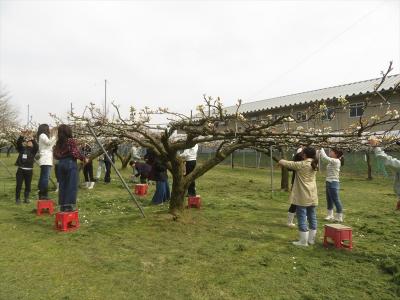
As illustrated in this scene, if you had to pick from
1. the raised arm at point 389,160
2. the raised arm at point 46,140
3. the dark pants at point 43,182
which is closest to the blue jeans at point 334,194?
the raised arm at point 389,160

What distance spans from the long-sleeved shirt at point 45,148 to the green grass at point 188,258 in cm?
121

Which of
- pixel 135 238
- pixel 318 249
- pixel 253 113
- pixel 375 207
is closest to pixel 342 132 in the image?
pixel 318 249

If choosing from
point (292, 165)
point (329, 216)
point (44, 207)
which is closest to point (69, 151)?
point (44, 207)

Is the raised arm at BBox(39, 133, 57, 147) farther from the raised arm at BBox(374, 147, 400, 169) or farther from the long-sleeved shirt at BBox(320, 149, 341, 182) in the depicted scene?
the raised arm at BBox(374, 147, 400, 169)

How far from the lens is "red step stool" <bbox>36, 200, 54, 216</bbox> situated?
7.75 m

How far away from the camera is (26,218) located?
7.45 m

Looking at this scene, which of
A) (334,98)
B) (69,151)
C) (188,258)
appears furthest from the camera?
(334,98)

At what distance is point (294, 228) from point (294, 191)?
4.42ft

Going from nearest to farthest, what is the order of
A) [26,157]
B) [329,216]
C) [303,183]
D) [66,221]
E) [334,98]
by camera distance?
1. [303,183]
2. [66,221]
3. [329,216]
4. [26,157]
5. [334,98]

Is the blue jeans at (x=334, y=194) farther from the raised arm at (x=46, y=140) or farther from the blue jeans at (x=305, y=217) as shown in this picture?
the raised arm at (x=46, y=140)

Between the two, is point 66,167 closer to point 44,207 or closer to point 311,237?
point 44,207

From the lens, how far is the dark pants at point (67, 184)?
6.92 m

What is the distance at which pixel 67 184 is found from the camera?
6.96m

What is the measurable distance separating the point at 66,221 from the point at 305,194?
414cm
